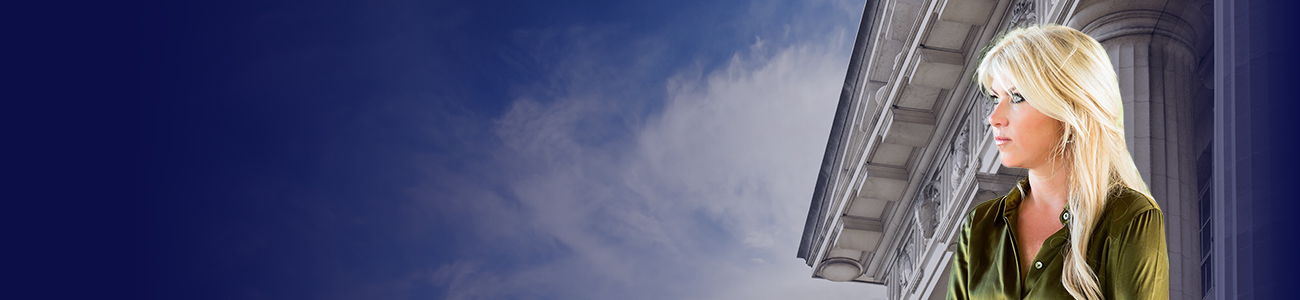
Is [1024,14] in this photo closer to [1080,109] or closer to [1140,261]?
[1080,109]

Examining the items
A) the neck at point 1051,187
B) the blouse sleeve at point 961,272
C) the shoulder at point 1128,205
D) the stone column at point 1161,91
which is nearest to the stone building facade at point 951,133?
the stone column at point 1161,91

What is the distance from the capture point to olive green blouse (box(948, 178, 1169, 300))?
7.16 feet

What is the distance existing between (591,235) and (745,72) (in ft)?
38.9

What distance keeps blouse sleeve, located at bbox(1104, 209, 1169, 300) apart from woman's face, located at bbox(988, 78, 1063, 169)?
0.83 ft

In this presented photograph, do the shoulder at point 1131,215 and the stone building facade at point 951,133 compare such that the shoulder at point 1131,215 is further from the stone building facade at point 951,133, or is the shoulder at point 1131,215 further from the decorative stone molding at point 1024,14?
the decorative stone molding at point 1024,14

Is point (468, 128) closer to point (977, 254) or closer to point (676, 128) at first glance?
point (676, 128)

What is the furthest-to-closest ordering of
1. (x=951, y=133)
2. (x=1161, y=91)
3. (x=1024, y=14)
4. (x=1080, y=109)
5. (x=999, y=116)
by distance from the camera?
(x=951, y=133), (x=1024, y=14), (x=1161, y=91), (x=999, y=116), (x=1080, y=109)

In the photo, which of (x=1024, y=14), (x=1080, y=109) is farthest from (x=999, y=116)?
(x=1024, y=14)

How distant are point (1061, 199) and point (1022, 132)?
16cm

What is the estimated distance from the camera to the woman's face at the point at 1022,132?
240cm

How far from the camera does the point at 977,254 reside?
2.47 m

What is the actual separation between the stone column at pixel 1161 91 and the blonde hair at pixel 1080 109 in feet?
17.5

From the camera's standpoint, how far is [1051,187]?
2.43 metres

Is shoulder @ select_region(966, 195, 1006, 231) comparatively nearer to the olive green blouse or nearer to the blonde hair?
the olive green blouse
